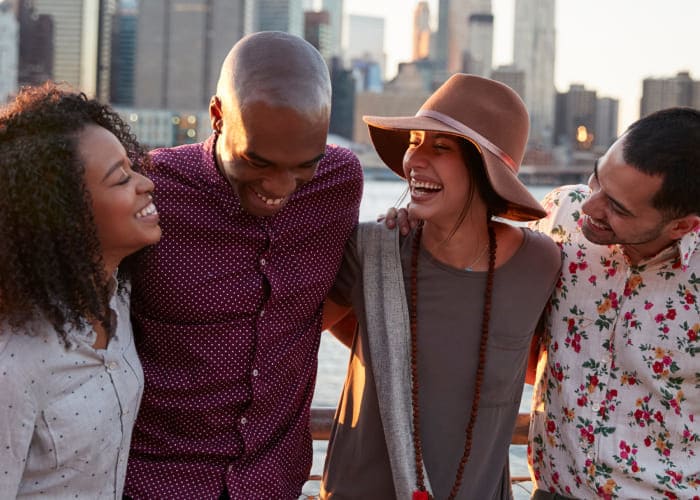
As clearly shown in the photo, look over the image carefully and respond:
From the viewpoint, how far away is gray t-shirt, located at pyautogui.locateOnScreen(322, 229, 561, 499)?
2.85m

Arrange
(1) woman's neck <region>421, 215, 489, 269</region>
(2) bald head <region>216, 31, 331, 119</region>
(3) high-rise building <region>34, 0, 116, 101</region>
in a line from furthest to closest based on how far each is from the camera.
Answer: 1. (3) high-rise building <region>34, 0, 116, 101</region>
2. (1) woman's neck <region>421, 215, 489, 269</region>
3. (2) bald head <region>216, 31, 331, 119</region>

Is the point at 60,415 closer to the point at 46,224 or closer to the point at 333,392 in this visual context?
the point at 46,224

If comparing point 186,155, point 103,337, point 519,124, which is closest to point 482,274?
point 519,124

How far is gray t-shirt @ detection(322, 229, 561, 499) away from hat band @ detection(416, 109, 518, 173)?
25 cm

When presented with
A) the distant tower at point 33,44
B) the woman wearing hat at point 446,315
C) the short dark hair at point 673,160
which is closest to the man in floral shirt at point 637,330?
the short dark hair at point 673,160

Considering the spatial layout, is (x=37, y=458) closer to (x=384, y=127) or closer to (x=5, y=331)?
(x=5, y=331)

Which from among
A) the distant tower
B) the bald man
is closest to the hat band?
the bald man

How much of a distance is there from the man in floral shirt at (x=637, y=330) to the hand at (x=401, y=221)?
1.61 feet

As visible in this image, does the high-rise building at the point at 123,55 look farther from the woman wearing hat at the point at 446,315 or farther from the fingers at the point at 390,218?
the woman wearing hat at the point at 446,315

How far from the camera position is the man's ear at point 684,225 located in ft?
9.18

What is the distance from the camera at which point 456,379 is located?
287 centimetres

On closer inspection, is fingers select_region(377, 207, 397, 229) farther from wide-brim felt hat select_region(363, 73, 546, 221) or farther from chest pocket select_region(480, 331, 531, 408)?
chest pocket select_region(480, 331, 531, 408)

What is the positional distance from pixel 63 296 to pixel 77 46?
123m

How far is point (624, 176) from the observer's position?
2811mm
